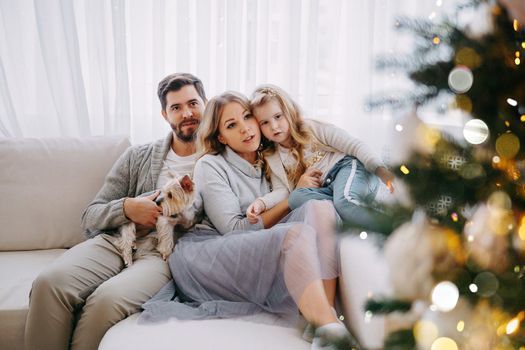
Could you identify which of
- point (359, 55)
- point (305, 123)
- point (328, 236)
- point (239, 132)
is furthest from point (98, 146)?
point (359, 55)

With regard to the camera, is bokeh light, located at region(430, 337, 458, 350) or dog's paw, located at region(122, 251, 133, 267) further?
dog's paw, located at region(122, 251, 133, 267)

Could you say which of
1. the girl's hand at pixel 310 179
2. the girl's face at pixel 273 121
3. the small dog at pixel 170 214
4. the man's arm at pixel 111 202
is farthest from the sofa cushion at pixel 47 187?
the girl's hand at pixel 310 179

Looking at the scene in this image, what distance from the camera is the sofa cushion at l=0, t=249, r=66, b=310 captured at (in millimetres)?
1753

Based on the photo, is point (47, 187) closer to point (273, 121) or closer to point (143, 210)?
point (143, 210)

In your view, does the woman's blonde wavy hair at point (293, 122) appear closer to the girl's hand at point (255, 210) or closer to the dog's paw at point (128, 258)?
the girl's hand at point (255, 210)

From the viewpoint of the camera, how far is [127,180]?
2.19 metres

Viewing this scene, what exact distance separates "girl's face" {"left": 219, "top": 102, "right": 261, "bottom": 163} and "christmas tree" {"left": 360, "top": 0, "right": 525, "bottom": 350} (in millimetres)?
1423

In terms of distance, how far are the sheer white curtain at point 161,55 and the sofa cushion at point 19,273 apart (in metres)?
0.71

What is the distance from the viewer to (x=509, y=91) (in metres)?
0.59

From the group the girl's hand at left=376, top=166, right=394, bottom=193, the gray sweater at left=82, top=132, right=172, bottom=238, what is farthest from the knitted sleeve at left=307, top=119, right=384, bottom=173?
the girl's hand at left=376, top=166, right=394, bottom=193

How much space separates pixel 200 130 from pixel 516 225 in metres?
1.62

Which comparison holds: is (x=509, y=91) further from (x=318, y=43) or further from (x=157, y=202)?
(x=318, y=43)

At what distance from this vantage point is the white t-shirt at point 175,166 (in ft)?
7.00

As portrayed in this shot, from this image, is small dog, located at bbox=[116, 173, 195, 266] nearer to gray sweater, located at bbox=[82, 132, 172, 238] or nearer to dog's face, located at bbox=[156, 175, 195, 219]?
dog's face, located at bbox=[156, 175, 195, 219]
